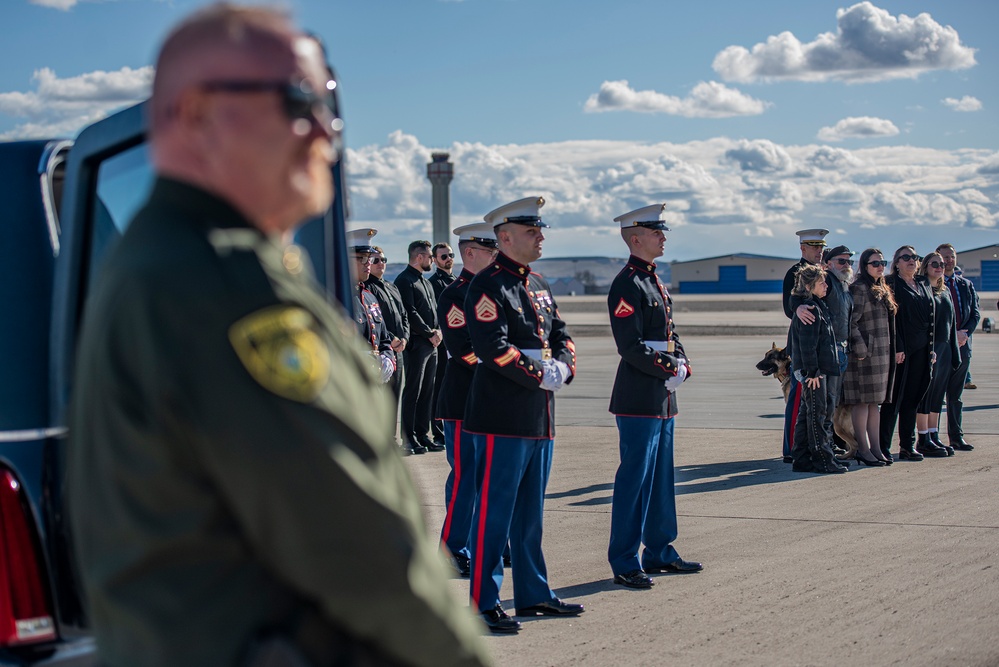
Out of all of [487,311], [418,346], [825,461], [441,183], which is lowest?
[825,461]

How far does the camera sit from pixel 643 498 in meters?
6.51

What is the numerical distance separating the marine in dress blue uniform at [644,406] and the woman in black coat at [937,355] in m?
5.48

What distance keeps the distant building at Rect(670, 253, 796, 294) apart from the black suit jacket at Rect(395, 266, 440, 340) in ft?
334

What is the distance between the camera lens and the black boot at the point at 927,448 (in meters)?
11.1

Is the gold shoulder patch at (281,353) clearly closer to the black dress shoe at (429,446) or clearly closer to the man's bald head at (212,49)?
the man's bald head at (212,49)

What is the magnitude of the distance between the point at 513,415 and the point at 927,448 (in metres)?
6.99

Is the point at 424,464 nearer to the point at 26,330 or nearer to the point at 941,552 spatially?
the point at 941,552

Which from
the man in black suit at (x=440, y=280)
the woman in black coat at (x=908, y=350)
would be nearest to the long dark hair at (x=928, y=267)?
the woman in black coat at (x=908, y=350)

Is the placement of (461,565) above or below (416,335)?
below

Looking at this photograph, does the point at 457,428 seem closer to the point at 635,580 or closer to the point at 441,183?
the point at 635,580

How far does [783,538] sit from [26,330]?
5.47m

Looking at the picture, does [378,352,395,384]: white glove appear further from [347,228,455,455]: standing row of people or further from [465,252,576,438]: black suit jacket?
[465,252,576,438]: black suit jacket

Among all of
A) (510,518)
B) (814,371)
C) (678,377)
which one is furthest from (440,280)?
(510,518)

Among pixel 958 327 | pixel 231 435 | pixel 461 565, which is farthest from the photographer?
pixel 958 327
